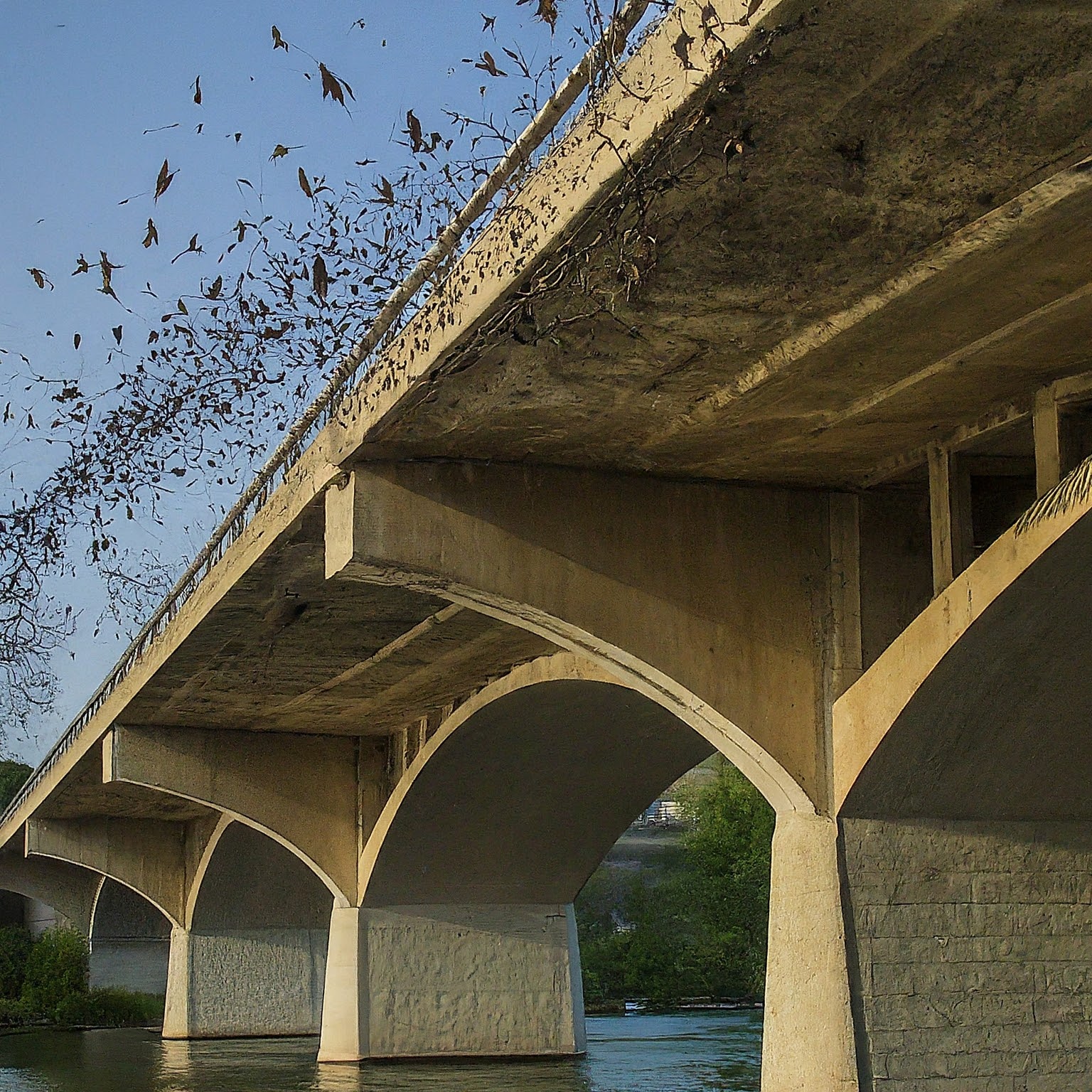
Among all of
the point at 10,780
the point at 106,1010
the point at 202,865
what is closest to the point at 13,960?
the point at 106,1010

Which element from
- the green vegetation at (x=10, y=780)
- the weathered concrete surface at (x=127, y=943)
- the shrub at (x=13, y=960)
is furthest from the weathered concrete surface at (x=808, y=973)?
the green vegetation at (x=10, y=780)

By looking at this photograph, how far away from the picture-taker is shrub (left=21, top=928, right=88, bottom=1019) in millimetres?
47125

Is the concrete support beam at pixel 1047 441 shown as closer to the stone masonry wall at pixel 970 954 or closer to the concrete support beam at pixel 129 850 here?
the stone masonry wall at pixel 970 954

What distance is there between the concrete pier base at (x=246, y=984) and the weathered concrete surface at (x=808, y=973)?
2616cm

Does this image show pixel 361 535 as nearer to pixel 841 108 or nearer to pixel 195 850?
pixel 841 108

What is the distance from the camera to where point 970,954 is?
11648 millimetres

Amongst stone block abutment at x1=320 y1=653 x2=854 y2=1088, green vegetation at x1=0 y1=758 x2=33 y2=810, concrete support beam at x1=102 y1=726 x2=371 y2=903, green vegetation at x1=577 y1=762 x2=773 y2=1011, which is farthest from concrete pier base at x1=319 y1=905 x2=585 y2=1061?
green vegetation at x1=0 y1=758 x2=33 y2=810

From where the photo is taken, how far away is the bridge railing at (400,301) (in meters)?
7.21

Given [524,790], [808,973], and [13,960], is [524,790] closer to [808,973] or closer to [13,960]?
[808,973]

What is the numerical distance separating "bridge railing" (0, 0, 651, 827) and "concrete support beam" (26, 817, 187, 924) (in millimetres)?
20562

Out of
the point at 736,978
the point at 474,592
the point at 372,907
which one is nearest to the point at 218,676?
the point at 372,907

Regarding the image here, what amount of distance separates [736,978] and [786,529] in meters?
42.1

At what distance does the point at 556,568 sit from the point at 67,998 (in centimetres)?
3981

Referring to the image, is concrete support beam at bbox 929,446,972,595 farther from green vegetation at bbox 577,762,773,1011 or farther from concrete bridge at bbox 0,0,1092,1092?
green vegetation at bbox 577,762,773,1011
